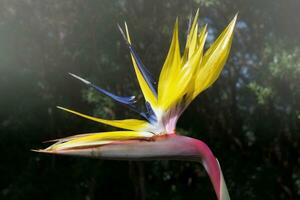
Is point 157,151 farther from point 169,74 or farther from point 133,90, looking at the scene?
point 133,90

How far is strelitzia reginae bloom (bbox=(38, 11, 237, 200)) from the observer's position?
0.71 meters

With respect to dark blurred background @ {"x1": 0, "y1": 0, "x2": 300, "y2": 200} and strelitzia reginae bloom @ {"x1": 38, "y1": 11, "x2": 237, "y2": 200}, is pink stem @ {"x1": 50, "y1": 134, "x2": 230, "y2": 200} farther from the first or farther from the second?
dark blurred background @ {"x1": 0, "y1": 0, "x2": 300, "y2": 200}

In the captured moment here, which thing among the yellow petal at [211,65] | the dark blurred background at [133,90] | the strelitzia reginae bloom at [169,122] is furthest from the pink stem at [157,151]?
the dark blurred background at [133,90]

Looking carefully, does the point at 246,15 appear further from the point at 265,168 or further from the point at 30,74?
the point at 30,74

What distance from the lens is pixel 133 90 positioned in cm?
486

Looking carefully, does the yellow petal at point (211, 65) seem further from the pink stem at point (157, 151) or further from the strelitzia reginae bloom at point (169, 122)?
the pink stem at point (157, 151)

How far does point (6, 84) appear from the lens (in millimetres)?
4559

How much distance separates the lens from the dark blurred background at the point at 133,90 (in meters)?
4.25

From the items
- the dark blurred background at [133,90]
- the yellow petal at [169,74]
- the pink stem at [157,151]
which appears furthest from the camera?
the dark blurred background at [133,90]

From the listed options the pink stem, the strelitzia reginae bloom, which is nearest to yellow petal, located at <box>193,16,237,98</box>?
the strelitzia reginae bloom

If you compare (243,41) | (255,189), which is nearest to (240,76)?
(243,41)

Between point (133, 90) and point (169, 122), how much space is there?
4.07 meters

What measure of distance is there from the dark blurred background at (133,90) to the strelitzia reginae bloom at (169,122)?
311 centimetres

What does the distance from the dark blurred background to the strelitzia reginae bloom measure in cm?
311
